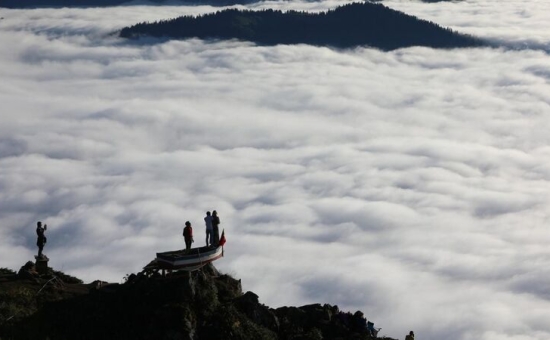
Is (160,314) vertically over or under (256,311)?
under

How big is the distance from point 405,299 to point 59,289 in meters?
101

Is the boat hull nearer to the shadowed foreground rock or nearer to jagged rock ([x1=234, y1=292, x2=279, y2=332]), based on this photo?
the shadowed foreground rock

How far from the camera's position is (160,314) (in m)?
40.1

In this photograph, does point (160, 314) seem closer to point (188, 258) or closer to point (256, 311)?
point (188, 258)

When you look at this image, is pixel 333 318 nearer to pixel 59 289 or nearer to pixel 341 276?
pixel 59 289

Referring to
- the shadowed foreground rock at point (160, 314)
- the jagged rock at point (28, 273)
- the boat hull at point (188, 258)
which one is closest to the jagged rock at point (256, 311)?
the shadowed foreground rock at point (160, 314)

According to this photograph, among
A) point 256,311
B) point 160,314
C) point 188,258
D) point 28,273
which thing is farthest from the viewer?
point 28,273

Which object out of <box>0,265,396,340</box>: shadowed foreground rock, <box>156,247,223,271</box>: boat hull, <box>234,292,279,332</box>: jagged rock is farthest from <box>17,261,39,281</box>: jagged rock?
<box>234,292,279,332</box>: jagged rock

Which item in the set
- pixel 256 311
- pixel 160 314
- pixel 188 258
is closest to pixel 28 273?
pixel 188 258

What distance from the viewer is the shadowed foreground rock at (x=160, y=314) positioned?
40125 mm

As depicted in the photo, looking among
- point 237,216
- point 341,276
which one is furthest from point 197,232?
point 237,216

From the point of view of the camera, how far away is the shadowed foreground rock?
40125mm

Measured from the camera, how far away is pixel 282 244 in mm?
175250

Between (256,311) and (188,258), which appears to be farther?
(188,258)
